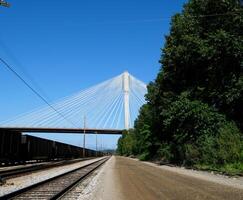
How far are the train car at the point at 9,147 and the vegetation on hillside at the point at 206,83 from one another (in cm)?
1424

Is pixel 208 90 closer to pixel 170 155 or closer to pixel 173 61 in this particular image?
pixel 173 61

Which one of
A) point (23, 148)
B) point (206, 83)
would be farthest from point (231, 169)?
point (23, 148)

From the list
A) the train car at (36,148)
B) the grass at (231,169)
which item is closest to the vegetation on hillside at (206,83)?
the grass at (231,169)

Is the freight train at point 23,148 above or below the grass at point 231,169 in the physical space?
above

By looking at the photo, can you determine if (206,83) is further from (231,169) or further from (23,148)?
(23,148)

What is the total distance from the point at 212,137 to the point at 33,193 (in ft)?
75.2

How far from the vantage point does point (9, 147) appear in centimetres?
3547

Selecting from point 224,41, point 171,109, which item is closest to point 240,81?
point 224,41

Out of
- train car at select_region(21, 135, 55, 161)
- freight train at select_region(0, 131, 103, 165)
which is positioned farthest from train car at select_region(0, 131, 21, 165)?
train car at select_region(21, 135, 55, 161)

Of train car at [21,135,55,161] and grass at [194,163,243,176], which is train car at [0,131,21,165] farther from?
grass at [194,163,243,176]

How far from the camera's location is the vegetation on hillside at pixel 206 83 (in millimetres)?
33469

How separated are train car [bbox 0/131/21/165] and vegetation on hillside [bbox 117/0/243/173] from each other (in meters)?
14.2

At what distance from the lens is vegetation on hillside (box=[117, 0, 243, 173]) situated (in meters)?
33.5

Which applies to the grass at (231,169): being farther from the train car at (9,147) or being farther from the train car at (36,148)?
the train car at (36,148)
